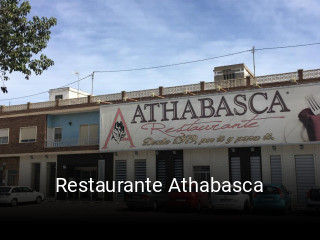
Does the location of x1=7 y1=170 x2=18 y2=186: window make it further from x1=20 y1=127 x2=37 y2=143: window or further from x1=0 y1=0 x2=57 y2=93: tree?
x1=0 y1=0 x2=57 y2=93: tree

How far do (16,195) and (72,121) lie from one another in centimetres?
858

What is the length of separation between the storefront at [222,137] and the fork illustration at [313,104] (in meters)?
0.08

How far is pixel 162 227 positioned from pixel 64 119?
21.8 metres

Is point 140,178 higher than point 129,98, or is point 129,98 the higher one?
point 129,98

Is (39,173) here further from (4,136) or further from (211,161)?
(211,161)

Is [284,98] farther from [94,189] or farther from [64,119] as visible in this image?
[64,119]

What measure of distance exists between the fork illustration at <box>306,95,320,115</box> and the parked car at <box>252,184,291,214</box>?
6332mm

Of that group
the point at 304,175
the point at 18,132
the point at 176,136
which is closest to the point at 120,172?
the point at 176,136

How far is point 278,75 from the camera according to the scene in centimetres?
2412

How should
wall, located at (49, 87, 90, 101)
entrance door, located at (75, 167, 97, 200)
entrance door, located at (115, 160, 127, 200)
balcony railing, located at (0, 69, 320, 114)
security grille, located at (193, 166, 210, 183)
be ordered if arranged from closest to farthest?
balcony railing, located at (0, 69, 320, 114)
security grille, located at (193, 166, 210, 183)
entrance door, located at (115, 160, 127, 200)
entrance door, located at (75, 167, 97, 200)
wall, located at (49, 87, 90, 101)

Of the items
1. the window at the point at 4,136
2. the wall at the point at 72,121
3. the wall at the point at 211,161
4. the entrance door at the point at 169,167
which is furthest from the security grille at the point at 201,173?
the window at the point at 4,136

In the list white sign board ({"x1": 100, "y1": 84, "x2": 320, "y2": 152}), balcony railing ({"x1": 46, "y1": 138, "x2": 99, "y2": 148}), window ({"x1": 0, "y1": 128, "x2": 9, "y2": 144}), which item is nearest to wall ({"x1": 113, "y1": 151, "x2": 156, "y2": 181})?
white sign board ({"x1": 100, "y1": 84, "x2": 320, "y2": 152})

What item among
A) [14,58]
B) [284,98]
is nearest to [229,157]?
[284,98]

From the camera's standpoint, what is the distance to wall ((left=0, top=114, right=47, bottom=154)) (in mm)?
32312
